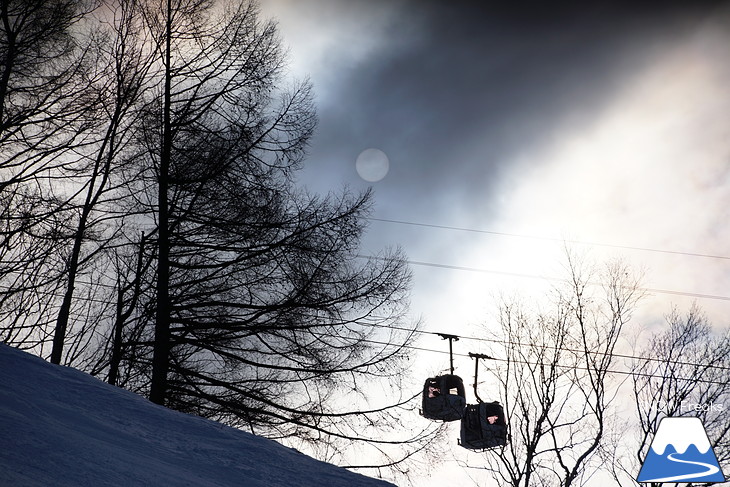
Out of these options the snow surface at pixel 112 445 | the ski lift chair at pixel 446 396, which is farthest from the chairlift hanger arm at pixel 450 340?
the snow surface at pixel 112 445

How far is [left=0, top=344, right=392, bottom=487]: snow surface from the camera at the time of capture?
11.6ft

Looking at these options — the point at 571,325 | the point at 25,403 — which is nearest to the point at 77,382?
the point at 25,403

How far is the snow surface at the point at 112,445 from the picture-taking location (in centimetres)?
354

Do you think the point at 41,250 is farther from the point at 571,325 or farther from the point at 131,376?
the point at 571,325

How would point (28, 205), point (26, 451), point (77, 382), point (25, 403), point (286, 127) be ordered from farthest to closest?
point (286, 127)
point (28, 205)
point (77, 382)
point (25, 403)
point (26, 451)

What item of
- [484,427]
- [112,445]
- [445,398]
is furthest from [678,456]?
[484,427]

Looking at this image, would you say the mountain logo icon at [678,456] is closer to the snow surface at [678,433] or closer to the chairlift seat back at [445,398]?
the snow surface at [678,433]

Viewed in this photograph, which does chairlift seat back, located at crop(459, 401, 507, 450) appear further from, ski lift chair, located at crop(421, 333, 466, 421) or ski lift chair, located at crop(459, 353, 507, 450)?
ski lift chair, located at crop(421, 333, 466, 421)

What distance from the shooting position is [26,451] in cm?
351

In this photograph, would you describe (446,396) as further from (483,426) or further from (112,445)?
(112,445)

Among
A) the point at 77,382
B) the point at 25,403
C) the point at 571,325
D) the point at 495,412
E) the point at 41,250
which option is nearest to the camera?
the point at 25,403

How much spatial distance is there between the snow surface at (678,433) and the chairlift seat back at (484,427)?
13.2 m

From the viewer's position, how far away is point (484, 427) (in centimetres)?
1827

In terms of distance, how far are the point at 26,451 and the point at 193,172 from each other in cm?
807
